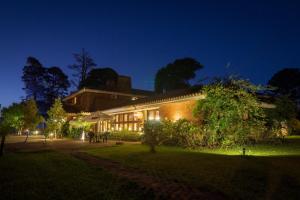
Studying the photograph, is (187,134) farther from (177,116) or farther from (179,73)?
(179,73)

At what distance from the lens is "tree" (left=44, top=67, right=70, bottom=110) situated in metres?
59.7

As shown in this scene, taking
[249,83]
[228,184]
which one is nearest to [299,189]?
[228,184]

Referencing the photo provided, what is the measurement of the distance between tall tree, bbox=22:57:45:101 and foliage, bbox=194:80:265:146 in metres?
52.1

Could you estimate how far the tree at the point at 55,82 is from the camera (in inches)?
2349

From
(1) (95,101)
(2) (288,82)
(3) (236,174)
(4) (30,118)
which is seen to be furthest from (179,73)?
(3) (236,174)

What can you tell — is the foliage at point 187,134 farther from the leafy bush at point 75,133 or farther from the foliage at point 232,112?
the leafy bush at point 75,133

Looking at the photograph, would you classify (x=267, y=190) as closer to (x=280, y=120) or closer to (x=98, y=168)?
(x=98, y=168)

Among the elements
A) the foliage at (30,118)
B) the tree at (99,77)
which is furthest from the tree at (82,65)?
the foliage at (30,118)

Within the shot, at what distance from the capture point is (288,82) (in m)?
48.8

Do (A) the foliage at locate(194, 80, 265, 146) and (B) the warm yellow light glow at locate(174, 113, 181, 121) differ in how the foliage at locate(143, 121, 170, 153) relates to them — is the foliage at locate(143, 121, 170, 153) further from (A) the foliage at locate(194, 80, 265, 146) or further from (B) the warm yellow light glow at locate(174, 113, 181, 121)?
(B) the warm yellow light glow at locate(174, 113, 181, 121)

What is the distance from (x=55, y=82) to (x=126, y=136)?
4220 centimetres

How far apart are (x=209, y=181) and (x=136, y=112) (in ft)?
62.8

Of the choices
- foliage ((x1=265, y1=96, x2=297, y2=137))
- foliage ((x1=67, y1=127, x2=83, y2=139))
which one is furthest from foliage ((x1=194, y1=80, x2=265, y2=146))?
foliage ((x1=67, y1=127, x2=83, y2=139))

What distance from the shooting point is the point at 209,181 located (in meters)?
6.97
